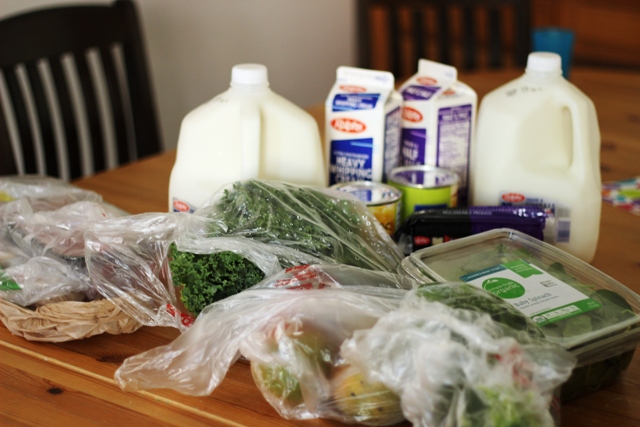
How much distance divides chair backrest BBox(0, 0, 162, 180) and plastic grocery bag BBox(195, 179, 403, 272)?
29.4 inches

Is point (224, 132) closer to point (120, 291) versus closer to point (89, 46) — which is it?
point (120, 291)

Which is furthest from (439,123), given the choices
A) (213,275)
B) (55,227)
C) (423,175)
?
(55,227)

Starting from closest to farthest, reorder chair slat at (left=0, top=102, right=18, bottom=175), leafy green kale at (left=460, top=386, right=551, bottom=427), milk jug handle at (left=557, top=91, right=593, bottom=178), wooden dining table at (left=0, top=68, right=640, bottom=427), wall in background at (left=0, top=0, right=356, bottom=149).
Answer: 1. leafy green kale at (left=460, top=386, right=551, bottom=427)
2. wooden dining table at (left=0, top=68, right=640, bottom=427)
3. milk jug handle at (left=557, top=91, right=593, bottom=178)
4. chair slat at (left=0, top=102, right=18, bottom=175)
5. wall in background at (left=0, top=0, right=356, bottom=149)

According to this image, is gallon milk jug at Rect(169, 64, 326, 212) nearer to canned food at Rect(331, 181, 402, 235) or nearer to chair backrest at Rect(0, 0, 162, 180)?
canned food at Rect(331, 181, 402, 235)

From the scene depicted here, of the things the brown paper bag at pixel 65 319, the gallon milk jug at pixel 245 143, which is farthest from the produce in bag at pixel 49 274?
the gallon milk jug at pixel 245 143

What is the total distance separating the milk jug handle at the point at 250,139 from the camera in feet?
2.84

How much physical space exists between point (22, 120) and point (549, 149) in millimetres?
1016

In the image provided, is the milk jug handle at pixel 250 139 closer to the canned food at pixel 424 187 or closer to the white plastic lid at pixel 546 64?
the canned food at pixel 424 187

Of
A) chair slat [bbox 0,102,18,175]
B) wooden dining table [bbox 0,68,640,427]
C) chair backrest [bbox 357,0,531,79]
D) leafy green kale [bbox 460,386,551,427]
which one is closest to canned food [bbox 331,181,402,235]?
wooden dining table [bbox 0,68,640,427]

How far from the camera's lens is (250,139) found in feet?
2.86

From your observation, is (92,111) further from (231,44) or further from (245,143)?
(231,44)

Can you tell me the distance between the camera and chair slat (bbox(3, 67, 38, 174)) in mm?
1438

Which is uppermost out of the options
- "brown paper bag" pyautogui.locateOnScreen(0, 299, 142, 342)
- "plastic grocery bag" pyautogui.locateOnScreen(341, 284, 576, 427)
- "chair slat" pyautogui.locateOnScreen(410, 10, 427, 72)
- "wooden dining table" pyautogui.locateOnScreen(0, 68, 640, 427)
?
"chair slat" pyautogui.locateOnScreen(410, 10, 427, 72)

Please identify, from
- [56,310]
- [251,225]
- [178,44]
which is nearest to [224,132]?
[251,225]
